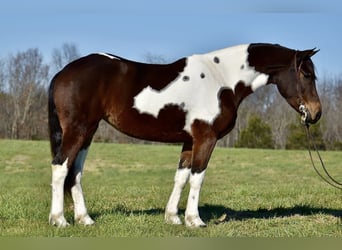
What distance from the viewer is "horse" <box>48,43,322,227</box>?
564 cm

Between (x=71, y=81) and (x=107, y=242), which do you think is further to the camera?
(x=71, y=81)

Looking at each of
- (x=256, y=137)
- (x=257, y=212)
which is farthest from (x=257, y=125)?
(x=257, y=212)

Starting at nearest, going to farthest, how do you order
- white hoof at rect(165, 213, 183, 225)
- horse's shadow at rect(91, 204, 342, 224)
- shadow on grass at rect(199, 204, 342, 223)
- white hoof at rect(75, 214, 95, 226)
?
white hoof at rect(75, 214, 95, 226), white hoof at rect(165, 213, 183, 225), horse's shadow at rect(91, 204, 342, 224), shadow on grass at rect(199, 204, 342, 223)

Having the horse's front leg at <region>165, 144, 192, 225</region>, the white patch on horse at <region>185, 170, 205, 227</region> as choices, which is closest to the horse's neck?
the horse's front leg at <region>165, 144, 192, 225</region>

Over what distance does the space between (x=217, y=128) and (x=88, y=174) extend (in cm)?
1647

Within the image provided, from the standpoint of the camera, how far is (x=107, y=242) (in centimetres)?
401

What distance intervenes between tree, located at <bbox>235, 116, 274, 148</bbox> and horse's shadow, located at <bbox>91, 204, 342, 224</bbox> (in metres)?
31.5

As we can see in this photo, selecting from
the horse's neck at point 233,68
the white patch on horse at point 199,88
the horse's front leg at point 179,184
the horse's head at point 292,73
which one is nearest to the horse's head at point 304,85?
the horse's head at point 292,73

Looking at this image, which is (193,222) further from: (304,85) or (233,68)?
(304,85)

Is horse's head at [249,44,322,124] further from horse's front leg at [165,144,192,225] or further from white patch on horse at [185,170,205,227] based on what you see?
white patch on horse at [185,170,205,227]

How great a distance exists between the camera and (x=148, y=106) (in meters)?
5.78

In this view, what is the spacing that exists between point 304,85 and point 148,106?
7.20 feet

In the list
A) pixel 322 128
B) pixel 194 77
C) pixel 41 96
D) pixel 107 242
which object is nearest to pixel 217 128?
pixel 194 77

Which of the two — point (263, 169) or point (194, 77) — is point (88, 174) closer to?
point (263, 169)
